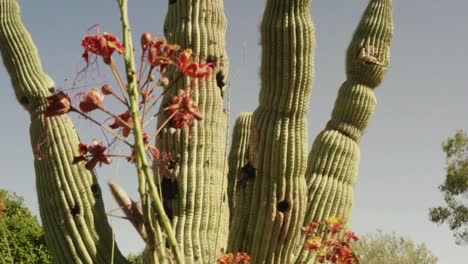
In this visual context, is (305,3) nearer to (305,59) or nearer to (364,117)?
(305,59)

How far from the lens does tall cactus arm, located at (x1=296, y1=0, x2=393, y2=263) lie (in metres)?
5.33

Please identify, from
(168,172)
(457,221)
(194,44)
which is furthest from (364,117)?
(457,221)

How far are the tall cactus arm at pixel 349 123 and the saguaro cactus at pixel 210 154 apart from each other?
0.56 m

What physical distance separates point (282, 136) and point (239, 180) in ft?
Answer: 2.37

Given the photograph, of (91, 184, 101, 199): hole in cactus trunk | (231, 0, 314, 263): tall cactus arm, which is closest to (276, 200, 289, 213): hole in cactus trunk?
(231, 0, 314, 263): tall cactus arm

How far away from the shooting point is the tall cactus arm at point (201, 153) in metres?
3.81

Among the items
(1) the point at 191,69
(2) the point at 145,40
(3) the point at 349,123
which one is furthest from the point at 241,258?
(3) the point at 349,123

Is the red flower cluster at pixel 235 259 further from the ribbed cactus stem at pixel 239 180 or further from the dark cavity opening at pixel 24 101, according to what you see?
the dark cavity opening at pixel 24 101

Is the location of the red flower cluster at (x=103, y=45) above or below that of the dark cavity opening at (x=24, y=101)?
below

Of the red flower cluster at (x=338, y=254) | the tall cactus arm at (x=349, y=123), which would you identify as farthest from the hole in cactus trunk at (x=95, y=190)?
the tall cactus arm at (x=349, y=123)

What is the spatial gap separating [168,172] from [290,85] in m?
1.09

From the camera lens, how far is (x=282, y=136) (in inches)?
171

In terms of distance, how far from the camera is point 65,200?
4.16 metres

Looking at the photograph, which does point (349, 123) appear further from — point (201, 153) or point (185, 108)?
point (185, 108)
